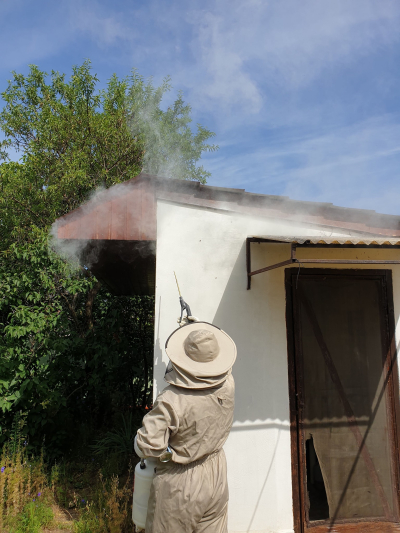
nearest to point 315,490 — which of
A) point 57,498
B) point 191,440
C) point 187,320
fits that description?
point 191,440

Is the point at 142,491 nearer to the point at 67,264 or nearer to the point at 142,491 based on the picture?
the point at 142,491

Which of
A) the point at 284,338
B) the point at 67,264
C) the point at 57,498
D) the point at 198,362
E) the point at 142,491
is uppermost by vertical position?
the point at 67,264

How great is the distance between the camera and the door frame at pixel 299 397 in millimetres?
4020

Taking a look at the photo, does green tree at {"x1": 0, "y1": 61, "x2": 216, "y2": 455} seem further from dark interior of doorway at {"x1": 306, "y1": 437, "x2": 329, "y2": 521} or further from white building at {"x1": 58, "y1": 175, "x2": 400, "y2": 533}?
dark interior of doorway at {"x1": 306, "y1": 437, "x2": 329, "y2": 521}

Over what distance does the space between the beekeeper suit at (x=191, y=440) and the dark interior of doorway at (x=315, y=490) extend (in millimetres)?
1567

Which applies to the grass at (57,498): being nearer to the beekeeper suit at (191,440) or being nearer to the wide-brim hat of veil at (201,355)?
the beekeeper suit at (191,440)

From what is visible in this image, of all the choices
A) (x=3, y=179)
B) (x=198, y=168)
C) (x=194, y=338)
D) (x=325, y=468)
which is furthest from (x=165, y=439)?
(x=198, y=168)

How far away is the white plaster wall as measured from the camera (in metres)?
3.93

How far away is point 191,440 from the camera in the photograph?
2.88 metres

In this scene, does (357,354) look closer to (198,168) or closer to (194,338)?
(194,338)

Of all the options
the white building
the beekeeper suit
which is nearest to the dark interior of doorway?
the white building

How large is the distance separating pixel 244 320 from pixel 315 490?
2.08 meters

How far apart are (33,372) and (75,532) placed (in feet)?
8.35

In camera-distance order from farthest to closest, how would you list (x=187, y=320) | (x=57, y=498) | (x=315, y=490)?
(x=57, y=498)
(x=315, y=490)
(x=187, y=320)
